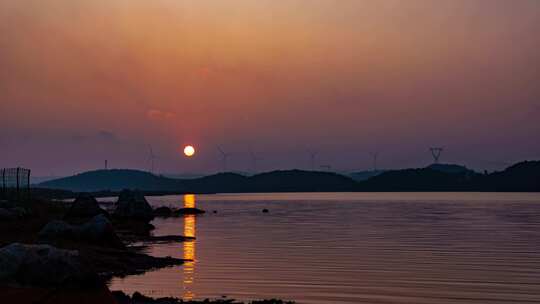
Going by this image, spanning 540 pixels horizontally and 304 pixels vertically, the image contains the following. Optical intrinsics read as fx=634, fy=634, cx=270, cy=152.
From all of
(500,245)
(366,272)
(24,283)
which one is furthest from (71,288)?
(500,245)

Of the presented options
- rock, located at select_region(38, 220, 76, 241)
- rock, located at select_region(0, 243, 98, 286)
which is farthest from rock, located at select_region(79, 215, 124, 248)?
rock, located at select_region(0, 243, 98, 286)

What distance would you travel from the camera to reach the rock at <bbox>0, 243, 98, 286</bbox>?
2303 cm

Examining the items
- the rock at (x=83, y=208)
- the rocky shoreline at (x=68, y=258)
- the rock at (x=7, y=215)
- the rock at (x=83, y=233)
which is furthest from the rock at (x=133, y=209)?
the rock at (x=83, y=233)

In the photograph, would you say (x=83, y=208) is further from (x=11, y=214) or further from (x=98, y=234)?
(x=98, y=234)

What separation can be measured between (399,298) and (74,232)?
23.0 metres

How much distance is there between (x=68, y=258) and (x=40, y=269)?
113 cm

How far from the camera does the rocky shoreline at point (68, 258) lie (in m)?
22.0

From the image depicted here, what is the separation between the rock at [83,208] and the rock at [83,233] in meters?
23.5

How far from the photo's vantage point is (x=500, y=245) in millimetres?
50719

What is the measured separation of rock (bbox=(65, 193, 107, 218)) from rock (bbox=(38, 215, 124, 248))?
77.0 feet

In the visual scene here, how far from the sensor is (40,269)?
2333 cm

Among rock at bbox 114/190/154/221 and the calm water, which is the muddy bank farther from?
rock at bbox 114/190/154/221

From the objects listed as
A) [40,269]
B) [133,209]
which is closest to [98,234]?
[40,269]

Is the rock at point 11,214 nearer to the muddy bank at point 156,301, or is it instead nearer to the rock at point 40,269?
→ the rock at point 40,269
